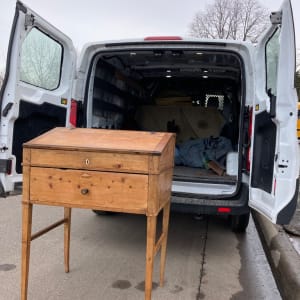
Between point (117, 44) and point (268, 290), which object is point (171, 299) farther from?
point (117, 44)

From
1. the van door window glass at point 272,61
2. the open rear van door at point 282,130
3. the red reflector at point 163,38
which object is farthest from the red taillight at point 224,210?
the red reflector at point 163,38

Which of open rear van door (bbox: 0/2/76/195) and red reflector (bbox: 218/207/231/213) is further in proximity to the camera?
red reflector (bbox: 218/207/231/213)

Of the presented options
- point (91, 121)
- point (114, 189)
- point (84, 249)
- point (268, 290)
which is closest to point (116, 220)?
point (84, 249)

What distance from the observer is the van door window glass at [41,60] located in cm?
381

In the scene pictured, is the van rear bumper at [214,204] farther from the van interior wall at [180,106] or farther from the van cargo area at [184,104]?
the van interior wall at [180,106]

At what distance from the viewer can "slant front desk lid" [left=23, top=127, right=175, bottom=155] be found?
9.20 feet

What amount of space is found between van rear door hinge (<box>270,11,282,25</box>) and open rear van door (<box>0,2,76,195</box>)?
1.99 m

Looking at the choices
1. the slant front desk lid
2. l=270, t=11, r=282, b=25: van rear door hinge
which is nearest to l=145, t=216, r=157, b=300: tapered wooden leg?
the slant front desk lid

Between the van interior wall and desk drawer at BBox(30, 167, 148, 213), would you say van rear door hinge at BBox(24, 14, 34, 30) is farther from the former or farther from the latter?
the van interior wall

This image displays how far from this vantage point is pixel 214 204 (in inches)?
160

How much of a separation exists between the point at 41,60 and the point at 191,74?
2.72 meters

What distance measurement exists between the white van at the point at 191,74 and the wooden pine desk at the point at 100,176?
70 centimetres

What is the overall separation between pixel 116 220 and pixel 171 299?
8.12ft

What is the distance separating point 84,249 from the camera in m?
4.50
